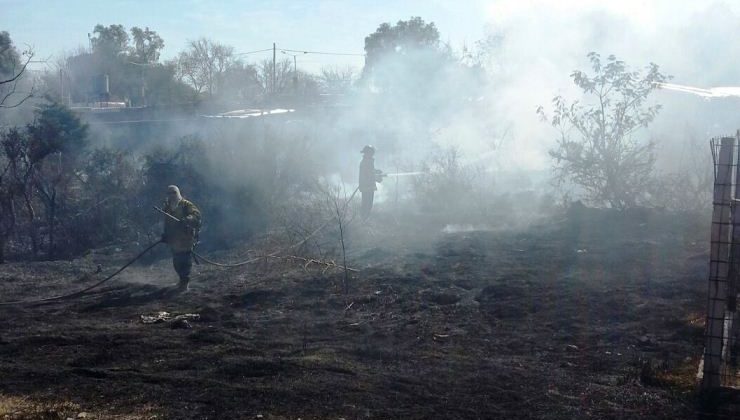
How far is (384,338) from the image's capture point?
800cm

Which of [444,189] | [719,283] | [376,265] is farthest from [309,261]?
[444,189]

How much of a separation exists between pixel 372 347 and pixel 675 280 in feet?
17.8

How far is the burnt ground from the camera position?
5.85 m

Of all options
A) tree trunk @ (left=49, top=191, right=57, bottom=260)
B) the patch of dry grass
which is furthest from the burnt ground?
tree trunk @ (left=49, top=191, right=57, bottom=260)

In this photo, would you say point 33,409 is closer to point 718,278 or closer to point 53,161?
point 718,278

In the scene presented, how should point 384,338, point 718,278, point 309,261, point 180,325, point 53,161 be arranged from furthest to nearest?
point 53,161
point 309,261
point 180,325
point 384,338
point 718,278

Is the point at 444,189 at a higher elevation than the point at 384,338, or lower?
higher

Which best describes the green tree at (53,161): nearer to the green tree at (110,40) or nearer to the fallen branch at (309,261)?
the fallen branch at (309,261)

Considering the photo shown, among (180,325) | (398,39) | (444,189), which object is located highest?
(398,39)

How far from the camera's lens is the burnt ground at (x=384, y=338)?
19.2ft

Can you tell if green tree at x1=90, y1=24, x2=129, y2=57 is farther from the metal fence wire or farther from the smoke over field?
the metal fence wire

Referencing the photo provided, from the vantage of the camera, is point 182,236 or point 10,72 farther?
point 10,72

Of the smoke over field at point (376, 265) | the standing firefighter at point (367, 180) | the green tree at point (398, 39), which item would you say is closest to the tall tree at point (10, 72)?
the smoke over field at point (376, 265)

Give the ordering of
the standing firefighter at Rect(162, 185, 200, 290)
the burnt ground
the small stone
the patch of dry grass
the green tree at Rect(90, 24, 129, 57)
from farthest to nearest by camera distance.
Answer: the green tree at Rect(90, 24, 129, 57) < the standing firefighter at Rect(162, 185, 200, 290) < the small stone < the burnt ground < the patch of dry grass
